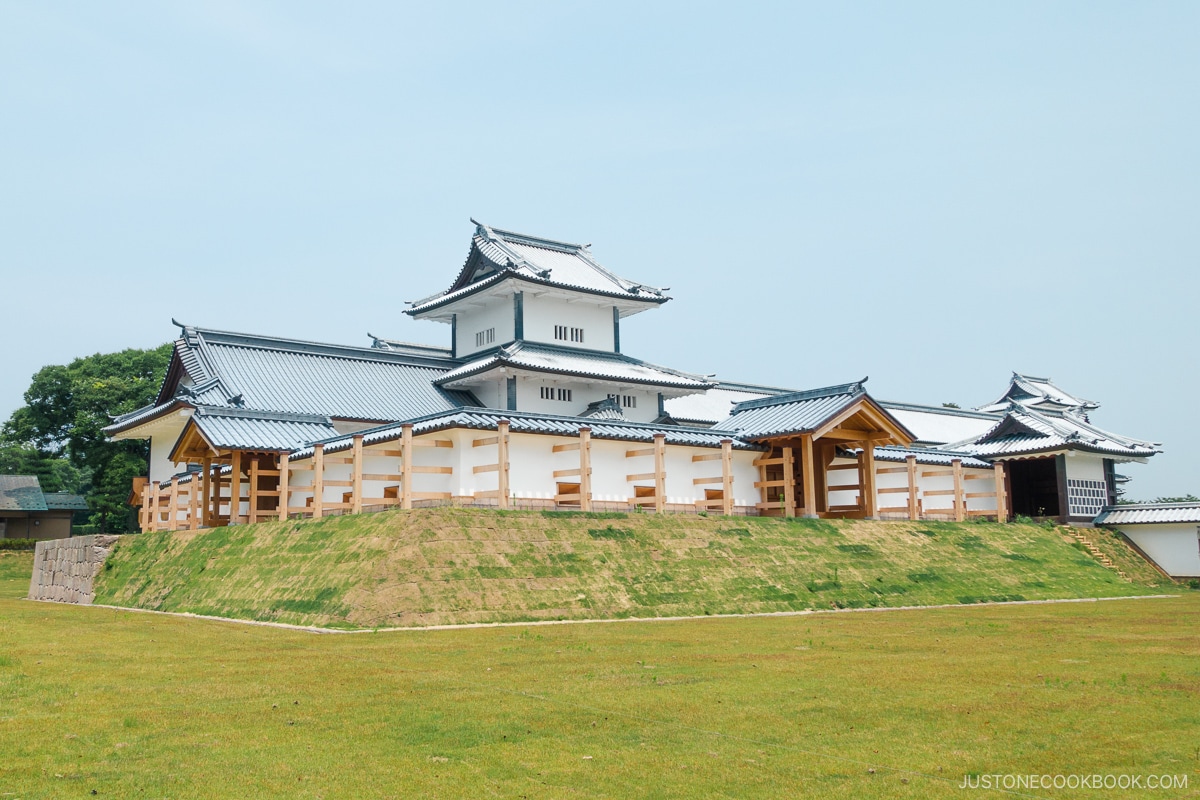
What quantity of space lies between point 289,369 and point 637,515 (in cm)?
1839

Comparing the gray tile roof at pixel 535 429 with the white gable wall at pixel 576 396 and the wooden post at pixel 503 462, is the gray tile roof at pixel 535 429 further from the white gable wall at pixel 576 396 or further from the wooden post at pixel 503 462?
the white gable wall at pixel 576 396

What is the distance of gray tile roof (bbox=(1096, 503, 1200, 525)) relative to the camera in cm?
3534

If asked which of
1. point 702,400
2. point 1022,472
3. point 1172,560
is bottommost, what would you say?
point 1172,560

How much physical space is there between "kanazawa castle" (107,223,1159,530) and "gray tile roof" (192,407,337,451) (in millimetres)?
76

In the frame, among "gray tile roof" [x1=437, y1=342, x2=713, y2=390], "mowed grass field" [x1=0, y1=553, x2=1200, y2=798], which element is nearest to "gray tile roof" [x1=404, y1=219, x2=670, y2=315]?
"gray tile roof" [x1=437, y1=342, x2=713, y2=390]

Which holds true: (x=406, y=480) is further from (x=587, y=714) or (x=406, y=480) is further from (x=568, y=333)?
(x=568, y=333)

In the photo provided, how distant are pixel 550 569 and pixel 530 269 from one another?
19.5 meters

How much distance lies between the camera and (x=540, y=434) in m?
23.7

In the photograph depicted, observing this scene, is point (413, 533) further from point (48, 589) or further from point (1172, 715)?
point (48, 589)

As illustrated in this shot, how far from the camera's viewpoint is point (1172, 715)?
8.26m

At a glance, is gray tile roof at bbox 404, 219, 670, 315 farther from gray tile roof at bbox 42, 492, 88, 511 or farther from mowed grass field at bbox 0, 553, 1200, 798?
gray tile roof at bbox 42, 492, 88, 511

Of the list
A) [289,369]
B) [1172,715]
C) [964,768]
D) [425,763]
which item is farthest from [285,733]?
[289,369]

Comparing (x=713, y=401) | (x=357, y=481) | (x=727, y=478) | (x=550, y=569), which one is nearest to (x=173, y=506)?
(x=357, y=481)

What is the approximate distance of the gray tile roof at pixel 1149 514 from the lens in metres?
35.3
